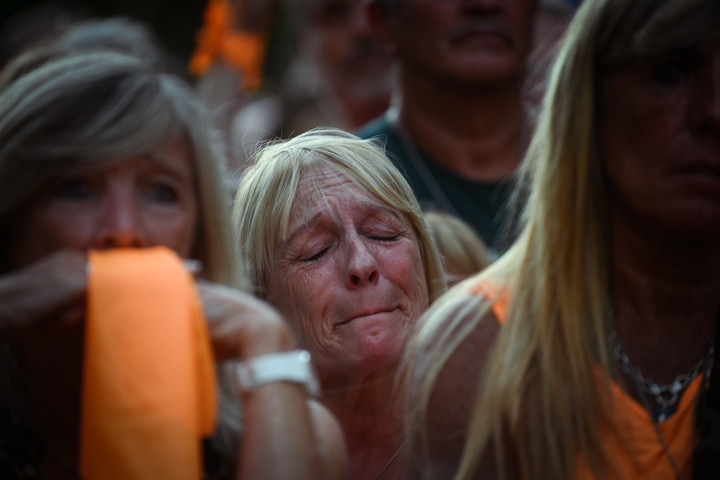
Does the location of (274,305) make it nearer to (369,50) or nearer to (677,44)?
(677,44)

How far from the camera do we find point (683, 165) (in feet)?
7.41

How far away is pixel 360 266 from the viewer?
2555mm

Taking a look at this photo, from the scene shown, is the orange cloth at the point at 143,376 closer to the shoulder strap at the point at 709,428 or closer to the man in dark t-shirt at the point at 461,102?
the shoulder strap at the point at 709,428

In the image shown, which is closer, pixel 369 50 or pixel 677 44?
pixel 677 44

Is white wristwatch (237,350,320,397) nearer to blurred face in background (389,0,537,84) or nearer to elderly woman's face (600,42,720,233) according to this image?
elderly woman's face (600,42,720,233)

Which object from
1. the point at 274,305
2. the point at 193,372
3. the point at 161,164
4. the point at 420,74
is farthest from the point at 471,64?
the point at 193,372

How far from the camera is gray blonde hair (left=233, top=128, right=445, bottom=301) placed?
8.78 feet

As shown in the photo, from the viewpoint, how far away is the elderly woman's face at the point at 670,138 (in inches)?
88.3

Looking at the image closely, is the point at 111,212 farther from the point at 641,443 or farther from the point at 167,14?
the point at 167,14

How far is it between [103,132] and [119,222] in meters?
0.19

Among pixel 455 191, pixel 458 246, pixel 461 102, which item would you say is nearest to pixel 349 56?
pixel 461 102

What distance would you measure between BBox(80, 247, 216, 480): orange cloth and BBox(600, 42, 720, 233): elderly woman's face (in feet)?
3.29

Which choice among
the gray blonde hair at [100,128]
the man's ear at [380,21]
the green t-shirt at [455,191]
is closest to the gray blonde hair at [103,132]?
the gray blonde hair at [100,128]

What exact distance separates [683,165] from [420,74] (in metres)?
1.95
